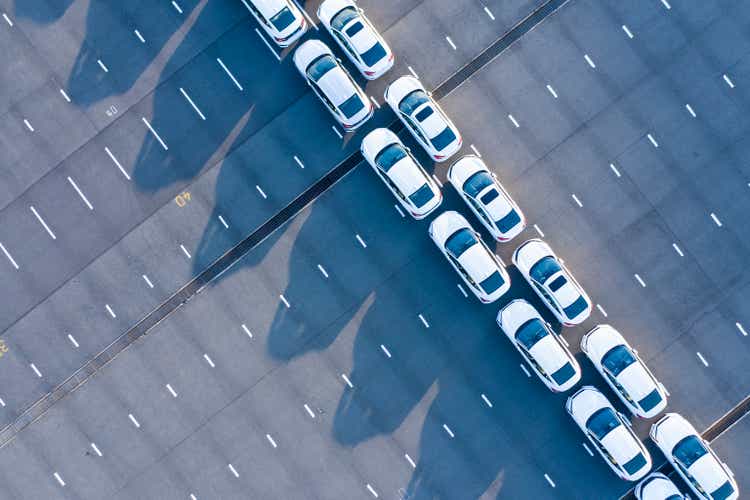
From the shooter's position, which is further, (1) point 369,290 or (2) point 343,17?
(1) point 369,290

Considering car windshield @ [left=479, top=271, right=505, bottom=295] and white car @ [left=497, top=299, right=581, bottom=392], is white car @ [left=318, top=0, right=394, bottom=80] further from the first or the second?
white car @ [left=497, top=299, right=581, bottom=392]

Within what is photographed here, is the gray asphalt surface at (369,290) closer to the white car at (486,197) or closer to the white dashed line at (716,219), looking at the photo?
the white dashed line at (716,219)

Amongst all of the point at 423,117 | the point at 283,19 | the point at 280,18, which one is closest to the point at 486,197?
the point at 423,117

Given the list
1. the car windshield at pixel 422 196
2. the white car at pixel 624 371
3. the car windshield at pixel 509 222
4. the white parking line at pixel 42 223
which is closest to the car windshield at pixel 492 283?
the car windshield at pixel 509 222

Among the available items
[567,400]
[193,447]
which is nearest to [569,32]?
[567,400]

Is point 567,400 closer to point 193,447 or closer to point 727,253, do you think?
point 727,253

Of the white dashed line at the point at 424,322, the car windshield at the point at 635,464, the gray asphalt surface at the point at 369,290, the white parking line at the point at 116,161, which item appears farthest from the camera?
the white parking line at the point at 116,161

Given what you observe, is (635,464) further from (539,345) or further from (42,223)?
(42,223)
